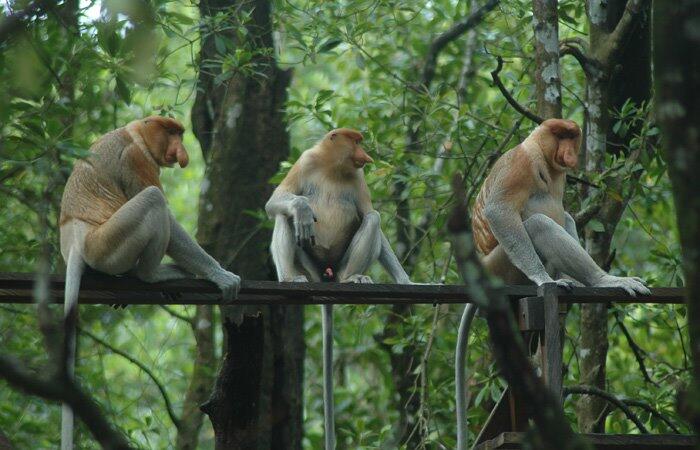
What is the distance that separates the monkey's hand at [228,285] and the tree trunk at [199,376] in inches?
121

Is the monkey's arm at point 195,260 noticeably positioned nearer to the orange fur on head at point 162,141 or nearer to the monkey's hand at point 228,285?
the monkey's hand at point 228,285

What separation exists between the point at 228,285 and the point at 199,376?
3.44 metres

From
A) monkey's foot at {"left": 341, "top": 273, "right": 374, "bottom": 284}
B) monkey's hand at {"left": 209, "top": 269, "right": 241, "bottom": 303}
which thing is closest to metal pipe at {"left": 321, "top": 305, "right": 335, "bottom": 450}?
monkey's foot at {"left": 341, "top": 273, "right": 374, "bottom": 284}

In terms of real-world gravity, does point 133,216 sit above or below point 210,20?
below

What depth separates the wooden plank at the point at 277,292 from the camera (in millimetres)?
5023

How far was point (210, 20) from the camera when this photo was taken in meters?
7.46

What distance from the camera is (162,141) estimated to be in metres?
5.51

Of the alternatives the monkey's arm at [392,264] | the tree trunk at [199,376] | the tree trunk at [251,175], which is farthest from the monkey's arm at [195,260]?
the tree trunk at [199,376]

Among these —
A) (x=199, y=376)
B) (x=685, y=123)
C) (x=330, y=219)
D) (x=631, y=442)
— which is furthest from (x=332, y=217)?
(x=685, y=123)

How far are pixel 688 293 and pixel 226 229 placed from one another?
7151mm

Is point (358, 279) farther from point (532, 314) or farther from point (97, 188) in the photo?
point (97, 188)

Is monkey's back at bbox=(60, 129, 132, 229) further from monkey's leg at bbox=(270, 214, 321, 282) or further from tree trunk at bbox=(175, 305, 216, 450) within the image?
tree trunk at bbox=(175, 305, 216, 450)

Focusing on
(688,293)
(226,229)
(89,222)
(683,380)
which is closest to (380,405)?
(226,229)

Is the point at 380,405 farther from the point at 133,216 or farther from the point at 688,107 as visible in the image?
the point at 688,107
